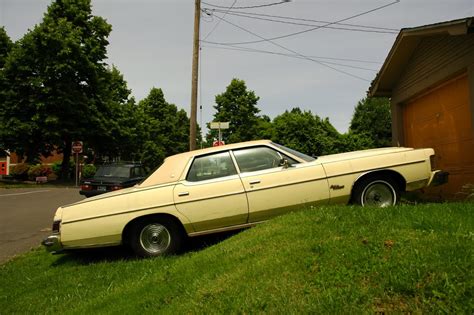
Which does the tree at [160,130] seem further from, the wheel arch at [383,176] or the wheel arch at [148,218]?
the wheel arch at [383,176]

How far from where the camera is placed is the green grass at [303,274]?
287cm

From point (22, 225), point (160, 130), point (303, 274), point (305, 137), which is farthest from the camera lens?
point (160, 130)

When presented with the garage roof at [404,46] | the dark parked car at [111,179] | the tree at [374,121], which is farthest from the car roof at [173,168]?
the tree at [374,121]

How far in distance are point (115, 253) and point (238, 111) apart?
4194 cm

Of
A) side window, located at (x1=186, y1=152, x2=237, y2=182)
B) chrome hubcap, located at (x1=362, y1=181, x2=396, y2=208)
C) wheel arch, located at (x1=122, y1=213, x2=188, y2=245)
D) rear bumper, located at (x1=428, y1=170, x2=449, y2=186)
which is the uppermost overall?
side window, located at (x1=186, y1=152, x2=237, y2=182)

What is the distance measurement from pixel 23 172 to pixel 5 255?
1325 inches

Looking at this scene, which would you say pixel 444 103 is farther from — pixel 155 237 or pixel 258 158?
pixel 155 237

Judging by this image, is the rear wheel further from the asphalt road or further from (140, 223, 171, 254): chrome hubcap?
the asphalt road

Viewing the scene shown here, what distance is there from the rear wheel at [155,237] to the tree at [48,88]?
24.9m

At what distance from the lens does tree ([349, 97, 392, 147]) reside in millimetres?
50344

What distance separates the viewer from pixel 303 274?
3.42 m

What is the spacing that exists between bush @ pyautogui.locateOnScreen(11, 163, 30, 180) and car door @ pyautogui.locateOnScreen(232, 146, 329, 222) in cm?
3669

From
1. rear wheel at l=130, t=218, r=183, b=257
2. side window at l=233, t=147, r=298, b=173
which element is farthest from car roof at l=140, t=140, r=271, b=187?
rear wheel at l=130, t=218, r=183, b=257

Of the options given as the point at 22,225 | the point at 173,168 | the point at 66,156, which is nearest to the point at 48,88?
the point at 66,156
